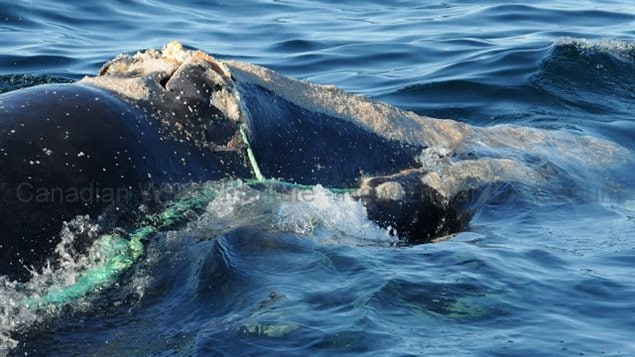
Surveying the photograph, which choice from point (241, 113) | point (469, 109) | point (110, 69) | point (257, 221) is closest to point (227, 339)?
point (257, 221)

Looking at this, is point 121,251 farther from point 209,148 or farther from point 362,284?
point 362,284

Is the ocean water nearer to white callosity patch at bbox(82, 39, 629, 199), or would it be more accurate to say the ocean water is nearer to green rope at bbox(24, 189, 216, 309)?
green rope at bbox(24, 189, 216, 309)

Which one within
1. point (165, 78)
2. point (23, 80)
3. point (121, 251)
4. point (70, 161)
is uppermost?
point (165, 78)

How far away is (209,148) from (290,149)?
509 mm

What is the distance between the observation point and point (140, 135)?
4465 mm

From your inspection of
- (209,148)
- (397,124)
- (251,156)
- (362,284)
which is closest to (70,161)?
(209,148)

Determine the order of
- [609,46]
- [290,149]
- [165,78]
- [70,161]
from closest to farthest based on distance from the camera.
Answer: [70,161]
[165,78]
[290,149]
[609,46]

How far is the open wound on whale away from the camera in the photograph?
14.9 ft

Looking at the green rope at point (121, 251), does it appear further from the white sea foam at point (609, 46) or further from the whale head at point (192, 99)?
the white sea foam at point (609, 46)

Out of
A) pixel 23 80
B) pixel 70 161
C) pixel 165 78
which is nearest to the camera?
pixel 70 161

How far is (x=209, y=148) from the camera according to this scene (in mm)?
4719

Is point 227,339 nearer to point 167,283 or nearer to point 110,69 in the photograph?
point 167,283

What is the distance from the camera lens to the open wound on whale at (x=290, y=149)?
4.55 metres

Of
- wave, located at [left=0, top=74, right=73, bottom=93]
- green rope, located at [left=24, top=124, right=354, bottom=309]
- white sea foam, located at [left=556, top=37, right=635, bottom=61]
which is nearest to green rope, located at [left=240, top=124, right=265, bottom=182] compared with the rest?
green rope, located at [left=24, top=124, right=354, bottom=309]
